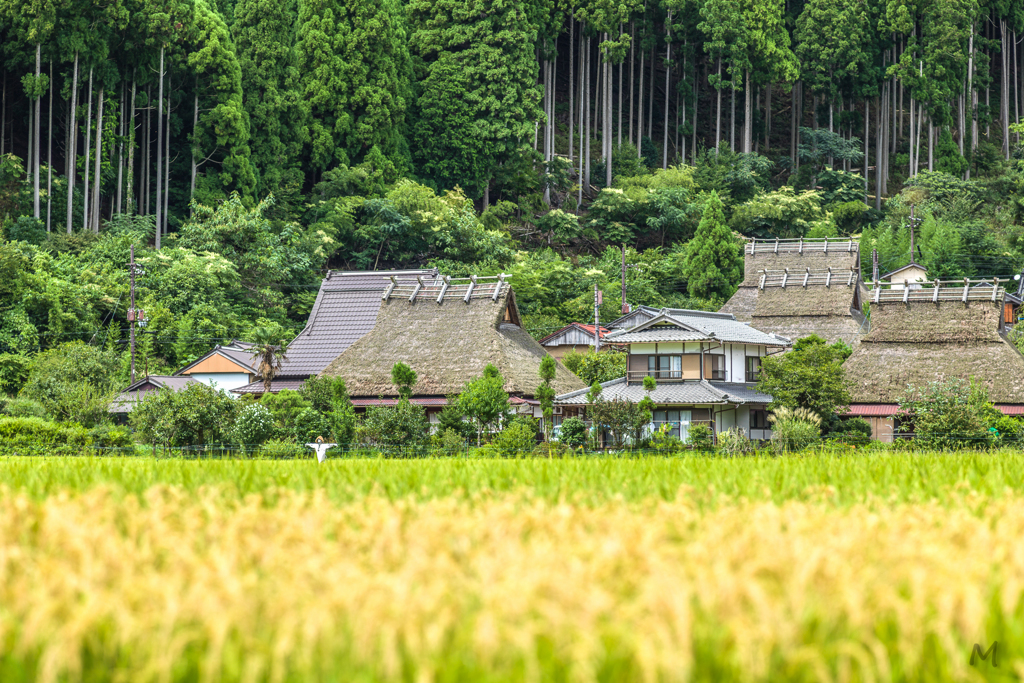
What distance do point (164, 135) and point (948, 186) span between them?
37.1 m

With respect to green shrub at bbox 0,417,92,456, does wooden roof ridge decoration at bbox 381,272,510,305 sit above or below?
above

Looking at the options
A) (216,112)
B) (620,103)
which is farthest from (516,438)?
(620,103)

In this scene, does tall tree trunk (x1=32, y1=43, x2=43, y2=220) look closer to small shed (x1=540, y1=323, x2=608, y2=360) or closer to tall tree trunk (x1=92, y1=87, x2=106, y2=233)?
tall tree trunk (x1=92, y1=87, x2=106, y2=233)

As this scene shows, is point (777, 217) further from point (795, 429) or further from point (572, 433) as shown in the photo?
point (795, 429)

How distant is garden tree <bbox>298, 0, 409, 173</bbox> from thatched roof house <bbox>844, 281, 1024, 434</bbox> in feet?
78.6

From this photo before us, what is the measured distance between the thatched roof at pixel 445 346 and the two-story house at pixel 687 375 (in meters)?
2.23

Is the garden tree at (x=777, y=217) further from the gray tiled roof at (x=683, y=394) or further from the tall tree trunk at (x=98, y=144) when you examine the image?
the tall tree trunk at (x=98, y=144)

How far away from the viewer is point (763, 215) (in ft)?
171

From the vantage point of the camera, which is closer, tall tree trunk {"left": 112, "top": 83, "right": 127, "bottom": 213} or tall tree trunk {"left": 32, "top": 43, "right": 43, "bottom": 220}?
tall tree trunk {"left": 32, "top": 43, "right": 43, "bottom": 220}

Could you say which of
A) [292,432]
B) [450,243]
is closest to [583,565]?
[292,432]

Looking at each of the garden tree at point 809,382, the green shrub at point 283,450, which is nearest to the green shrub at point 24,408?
the green shrub at point 283,450

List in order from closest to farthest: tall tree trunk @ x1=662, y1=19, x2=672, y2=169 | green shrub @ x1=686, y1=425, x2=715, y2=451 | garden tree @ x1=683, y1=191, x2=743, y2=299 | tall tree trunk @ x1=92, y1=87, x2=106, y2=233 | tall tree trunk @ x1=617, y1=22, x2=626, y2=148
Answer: green shrub @ x1=686, y1=425, x2=715, y2=451
tall tree trunk @ x1=92, y1=87, x2=106, y2=233
garden tree @ x1=683, y1=191, x2=743, y2=299
tall tree trunk @ x1=662, y1=19, x2=672, y2=169
tall tree trunk @ x1=617, y1=22, x2=626, y2=148

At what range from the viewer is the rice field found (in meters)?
2.12

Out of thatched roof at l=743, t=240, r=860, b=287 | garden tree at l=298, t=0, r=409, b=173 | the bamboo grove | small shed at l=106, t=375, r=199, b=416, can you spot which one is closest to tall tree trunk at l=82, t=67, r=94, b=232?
the bamboo grove
